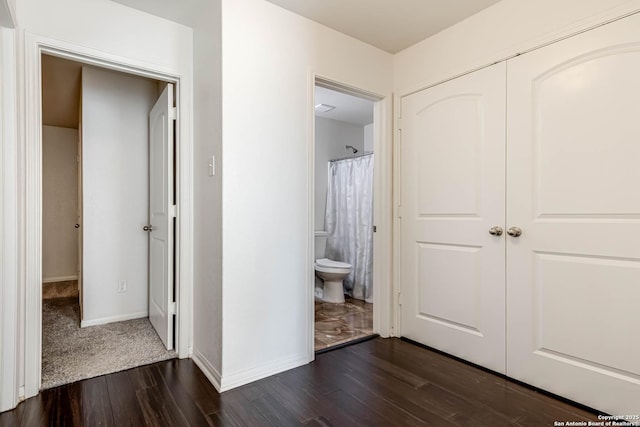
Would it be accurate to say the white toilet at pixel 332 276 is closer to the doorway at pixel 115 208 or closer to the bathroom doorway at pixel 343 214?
the bathroom doorway at pixel 343 214

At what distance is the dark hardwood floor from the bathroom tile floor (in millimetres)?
445

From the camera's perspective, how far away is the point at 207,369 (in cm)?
211

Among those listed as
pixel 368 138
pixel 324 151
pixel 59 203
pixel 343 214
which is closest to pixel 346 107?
pixel 324 151

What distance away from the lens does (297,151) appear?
7.43ft

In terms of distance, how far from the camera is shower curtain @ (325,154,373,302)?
13.0 ft

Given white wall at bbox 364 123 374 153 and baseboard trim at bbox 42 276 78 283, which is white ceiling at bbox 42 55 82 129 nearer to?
baseboard trim at bbox 42 276 78 283

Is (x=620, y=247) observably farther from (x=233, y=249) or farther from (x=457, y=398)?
(x=233, y=249)

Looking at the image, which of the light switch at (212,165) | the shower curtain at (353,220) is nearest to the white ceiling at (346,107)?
the shower curtain at (353,220)

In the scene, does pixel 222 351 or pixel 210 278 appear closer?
pixel 222 351

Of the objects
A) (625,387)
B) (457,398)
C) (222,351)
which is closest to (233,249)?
(222,351)

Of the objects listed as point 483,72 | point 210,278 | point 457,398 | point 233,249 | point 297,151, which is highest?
point 483,72

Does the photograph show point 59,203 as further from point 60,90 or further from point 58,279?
point 60,90

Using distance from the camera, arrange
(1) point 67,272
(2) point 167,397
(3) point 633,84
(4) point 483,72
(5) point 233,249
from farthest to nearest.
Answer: (1) point 67,272 < (4) point 483,72 < (5) point 233,249 < (2) point 167,397 < (3) point 633,84

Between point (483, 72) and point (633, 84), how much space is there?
Result: 0.79 m
